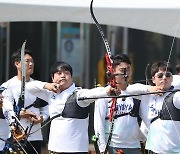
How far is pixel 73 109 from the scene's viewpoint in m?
7.35

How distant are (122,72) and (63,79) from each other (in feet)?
1.94

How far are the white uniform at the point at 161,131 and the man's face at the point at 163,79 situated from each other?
0.12m

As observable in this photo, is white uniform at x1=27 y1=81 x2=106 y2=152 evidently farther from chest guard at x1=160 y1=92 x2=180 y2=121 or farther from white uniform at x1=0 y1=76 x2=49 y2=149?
chest guard at x1=160 y1=92 x2=180 y2=121

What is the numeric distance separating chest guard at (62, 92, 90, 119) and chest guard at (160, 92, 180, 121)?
2.38 feet

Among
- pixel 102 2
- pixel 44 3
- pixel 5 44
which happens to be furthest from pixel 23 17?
pixel 5 44

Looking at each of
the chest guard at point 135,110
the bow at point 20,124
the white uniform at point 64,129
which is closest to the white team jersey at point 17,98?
the bow at point 20,124

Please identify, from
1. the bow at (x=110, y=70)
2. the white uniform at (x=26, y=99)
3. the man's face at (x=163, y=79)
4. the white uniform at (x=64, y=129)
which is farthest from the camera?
the white uniform at (x=26, y=99)

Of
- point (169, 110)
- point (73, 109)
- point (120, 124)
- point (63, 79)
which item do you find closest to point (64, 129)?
point (73, 109)

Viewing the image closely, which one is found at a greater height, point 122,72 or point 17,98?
point 122,72

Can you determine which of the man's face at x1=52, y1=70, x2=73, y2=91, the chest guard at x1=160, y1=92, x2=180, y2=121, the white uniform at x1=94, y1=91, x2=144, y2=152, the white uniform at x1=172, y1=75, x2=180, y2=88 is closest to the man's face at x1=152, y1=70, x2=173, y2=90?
the chest guard at x1=160, y1=92, x2=180, y2=121

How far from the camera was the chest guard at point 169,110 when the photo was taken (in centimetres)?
734

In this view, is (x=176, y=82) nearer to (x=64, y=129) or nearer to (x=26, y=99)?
(x=64, y=129)

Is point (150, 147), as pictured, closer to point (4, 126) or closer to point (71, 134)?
point (71, 134)

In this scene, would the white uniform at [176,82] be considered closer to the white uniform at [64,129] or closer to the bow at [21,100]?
the white uniform at [64,129]
